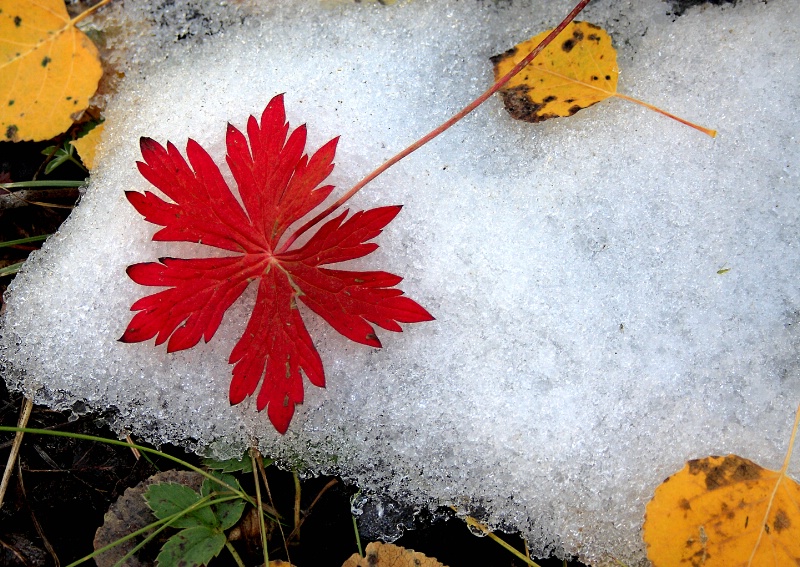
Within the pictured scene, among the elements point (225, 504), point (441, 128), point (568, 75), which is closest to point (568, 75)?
point (568, 75)

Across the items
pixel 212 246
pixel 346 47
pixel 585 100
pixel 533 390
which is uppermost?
pixel 346 47

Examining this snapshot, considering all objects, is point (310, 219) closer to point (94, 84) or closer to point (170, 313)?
point (170, 313)

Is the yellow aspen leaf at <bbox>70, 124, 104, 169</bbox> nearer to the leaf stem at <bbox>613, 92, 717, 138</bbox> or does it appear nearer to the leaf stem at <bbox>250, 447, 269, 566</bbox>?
the leaf stem at <bbox>250, 447, 269, 566</bbox>

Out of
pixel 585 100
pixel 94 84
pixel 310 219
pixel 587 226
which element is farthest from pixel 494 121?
pixel 94 84

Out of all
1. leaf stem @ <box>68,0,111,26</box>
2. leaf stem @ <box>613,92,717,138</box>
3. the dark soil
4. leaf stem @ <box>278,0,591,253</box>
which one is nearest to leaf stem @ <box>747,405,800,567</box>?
the dark soil

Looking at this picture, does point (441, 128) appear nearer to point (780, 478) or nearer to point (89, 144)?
point (89, 144)

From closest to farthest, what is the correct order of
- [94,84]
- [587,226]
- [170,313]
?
1. [170,313]
2. [587,226]
3. [94,84]
